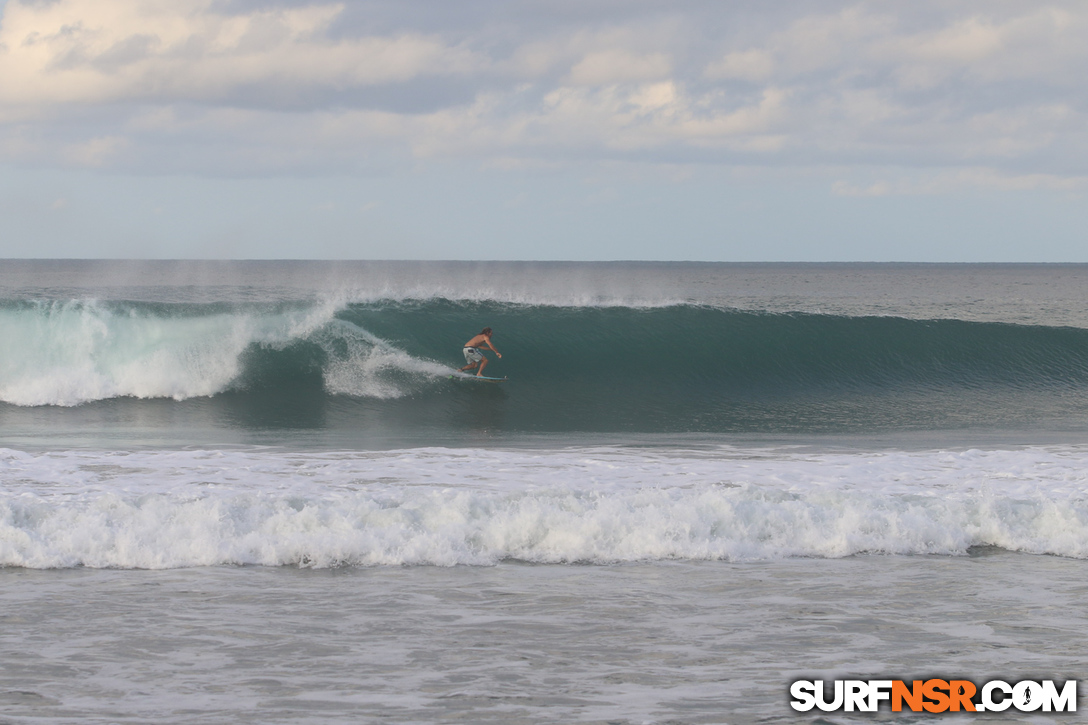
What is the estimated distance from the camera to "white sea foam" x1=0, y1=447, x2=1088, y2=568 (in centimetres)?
605

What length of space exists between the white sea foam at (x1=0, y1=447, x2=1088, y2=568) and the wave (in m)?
4.38

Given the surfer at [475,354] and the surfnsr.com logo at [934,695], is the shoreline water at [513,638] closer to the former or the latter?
the surfnsr.com logo at [934,695]

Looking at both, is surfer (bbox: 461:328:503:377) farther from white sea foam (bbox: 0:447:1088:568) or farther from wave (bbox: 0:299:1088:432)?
white sea foam (bbox: 0:447:1088:568)

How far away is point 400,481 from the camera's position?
8117 mm

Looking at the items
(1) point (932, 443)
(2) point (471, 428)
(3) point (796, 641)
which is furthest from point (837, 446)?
(3) point (796, 641)

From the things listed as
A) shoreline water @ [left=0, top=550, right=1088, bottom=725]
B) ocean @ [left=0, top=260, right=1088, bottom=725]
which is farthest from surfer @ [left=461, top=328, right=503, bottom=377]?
shoreline water @ [left=0, top=550, right=1088, bottom=725]

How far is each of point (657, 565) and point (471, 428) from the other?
21.6 feet

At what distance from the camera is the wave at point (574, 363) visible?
14.4 metres

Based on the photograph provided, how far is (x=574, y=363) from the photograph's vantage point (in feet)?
59.9

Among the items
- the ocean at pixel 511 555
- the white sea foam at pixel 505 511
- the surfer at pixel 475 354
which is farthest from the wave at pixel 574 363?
the white sea foam at pixel 505 511

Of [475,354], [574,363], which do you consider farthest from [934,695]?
[574,363]

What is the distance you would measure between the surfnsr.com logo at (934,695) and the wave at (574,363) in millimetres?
8691

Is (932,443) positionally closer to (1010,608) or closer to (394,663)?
(1010,608)

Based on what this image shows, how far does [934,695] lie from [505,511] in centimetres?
350
